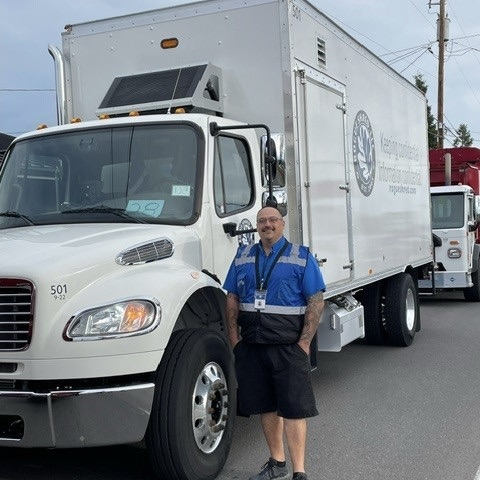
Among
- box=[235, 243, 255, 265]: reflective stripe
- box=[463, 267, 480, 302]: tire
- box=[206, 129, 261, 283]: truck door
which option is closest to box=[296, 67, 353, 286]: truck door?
box=[206, 129, 261, 283]: truck door

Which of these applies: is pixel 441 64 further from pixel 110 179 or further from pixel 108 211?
pixel 108 211

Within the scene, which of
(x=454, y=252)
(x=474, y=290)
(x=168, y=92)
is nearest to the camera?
(x=168, y=92)

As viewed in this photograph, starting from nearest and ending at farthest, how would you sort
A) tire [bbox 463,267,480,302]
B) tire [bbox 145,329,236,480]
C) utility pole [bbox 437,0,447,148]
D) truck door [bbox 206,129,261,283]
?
tire [bbox 145,329,236,480], truck door [bbox 206,129,261,283], tire [bbox 463,267,480,302], utility pole [bbox 437,0,447,148]

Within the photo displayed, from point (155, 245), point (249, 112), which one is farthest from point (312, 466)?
point (249, 112)

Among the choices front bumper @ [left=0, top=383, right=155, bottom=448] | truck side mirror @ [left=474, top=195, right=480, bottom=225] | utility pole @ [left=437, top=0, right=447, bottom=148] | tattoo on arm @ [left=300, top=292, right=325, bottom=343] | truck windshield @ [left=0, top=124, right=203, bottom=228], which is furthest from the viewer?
utility pole @ [left=437, top=0, right=447, bottom=148]

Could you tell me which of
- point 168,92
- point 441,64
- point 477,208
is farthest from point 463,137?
point 168,92

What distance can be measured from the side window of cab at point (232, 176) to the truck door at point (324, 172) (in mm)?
612

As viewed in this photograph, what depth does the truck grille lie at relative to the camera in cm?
391

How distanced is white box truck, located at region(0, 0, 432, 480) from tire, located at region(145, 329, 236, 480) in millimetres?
12

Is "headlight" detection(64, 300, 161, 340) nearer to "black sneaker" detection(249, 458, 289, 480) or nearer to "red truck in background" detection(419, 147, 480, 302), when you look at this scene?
"black sneaker" detection(249, 458, 289, 480)

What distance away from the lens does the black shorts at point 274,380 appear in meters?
4.33

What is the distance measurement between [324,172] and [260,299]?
252 cm

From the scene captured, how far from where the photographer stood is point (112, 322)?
3.96m

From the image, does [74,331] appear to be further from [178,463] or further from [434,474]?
[434,474]
